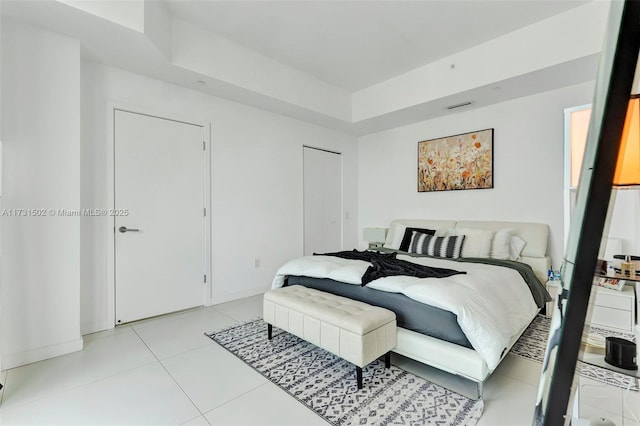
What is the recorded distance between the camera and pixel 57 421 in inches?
63.6

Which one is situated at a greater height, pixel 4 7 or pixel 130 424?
pixel 4 7

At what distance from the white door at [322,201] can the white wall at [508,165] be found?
862mm

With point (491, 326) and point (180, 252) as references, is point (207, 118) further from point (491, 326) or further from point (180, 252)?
point (491, 326)

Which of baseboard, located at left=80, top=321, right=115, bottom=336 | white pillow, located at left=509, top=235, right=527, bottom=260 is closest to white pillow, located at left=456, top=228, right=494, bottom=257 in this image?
white pillow, located at left=509, top=235, right=527, bottom=260

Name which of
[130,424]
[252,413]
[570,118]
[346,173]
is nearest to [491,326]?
[570,118]

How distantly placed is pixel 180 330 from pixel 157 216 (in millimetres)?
1195

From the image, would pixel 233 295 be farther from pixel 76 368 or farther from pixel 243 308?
pixel 76 368

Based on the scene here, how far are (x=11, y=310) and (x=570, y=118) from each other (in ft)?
12.6

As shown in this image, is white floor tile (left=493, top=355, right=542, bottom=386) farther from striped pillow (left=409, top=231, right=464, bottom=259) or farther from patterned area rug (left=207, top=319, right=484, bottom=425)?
striped pillow (left=409, top=231, right=464, bottom=259)

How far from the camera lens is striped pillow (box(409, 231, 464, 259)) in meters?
3.35

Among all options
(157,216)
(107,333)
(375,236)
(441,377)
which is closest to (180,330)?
(107,333)

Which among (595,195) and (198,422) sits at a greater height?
(595,195)

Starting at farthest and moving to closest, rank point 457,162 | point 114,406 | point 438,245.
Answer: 1. point 457,162
2. point 438,245
3. point 114,406

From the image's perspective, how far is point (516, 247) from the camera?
338 cm
